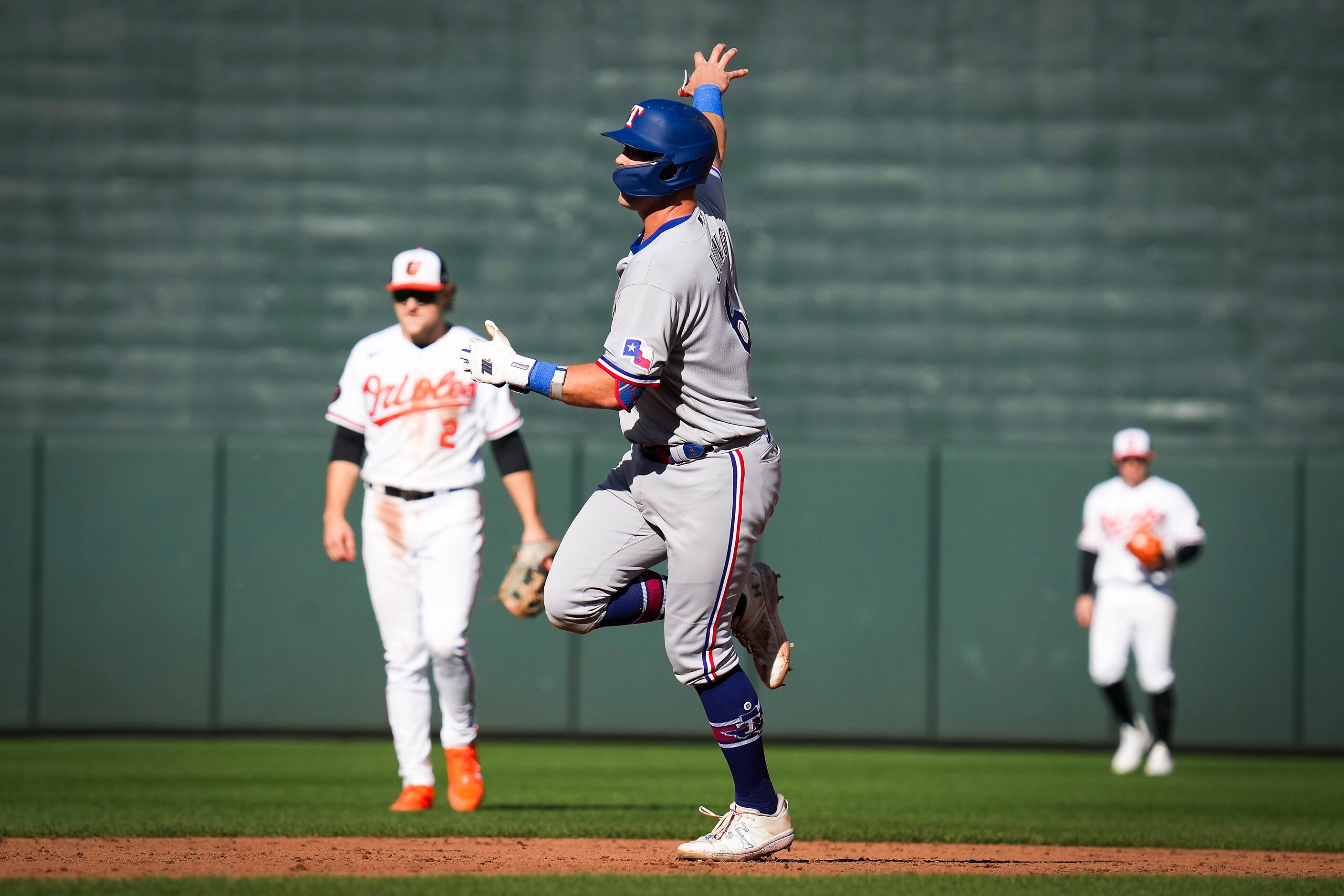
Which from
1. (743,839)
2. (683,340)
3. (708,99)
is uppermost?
(708,99)

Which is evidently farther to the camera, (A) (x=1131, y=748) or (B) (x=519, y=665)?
(B) (x=519, y=665)

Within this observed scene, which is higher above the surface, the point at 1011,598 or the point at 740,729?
the point at 740,729

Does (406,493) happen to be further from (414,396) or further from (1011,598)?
(1011,598)

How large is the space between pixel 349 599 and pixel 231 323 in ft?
6.78

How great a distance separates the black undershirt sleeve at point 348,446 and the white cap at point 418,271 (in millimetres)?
577

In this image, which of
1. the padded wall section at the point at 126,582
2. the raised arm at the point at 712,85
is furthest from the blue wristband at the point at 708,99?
the padded wall section at the point at 126,582

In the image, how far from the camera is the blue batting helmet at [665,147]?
13.0 ft

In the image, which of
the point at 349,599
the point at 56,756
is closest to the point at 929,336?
the point at 349,599

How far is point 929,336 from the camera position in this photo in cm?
995

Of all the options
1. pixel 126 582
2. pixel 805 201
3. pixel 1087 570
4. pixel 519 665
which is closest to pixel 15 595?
pixel 126 582

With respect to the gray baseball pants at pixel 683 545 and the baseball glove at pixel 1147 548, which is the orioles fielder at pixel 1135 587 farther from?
the gray baseball pants at pixel 683 545

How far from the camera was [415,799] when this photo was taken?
560cm

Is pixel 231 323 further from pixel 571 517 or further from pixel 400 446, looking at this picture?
pixel 400 446

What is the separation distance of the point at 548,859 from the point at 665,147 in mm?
2039
